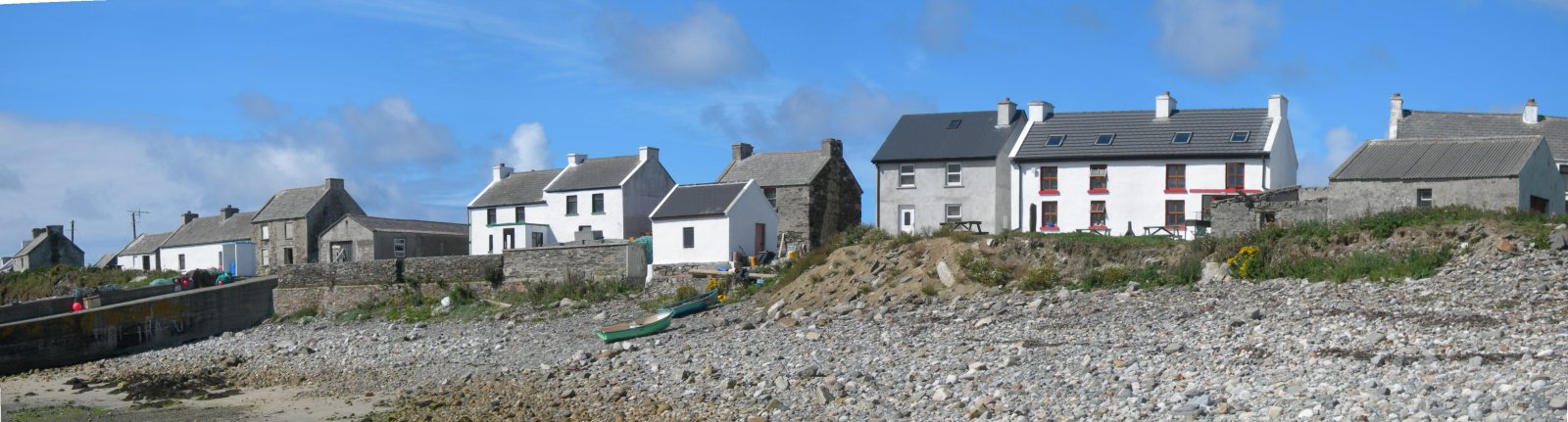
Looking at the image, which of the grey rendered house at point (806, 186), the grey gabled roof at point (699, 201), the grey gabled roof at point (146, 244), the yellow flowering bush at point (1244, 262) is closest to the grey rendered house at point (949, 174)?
the grey rendered house at point (806, 186)

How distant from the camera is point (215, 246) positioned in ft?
202

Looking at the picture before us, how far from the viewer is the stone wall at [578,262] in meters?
37.1

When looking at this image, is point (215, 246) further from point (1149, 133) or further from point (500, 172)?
point (1149, 133)

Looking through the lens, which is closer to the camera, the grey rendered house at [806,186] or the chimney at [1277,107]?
the chimney at [1277,107]

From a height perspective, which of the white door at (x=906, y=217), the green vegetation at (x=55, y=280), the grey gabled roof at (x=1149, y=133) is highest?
the grey gabled roof at (x=1149, y=133)

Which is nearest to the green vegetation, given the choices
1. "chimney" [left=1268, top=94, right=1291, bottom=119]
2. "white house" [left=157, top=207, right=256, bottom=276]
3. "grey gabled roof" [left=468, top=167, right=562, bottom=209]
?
"white house" [left=157, top=207, right=256, bottom=276]

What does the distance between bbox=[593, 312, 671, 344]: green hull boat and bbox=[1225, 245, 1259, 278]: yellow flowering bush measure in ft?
38.1

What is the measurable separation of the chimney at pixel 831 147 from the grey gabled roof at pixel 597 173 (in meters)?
7.38

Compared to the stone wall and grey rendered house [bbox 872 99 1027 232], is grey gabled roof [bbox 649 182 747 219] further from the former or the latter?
grey rendered house [bbox 872 99 1027 232]

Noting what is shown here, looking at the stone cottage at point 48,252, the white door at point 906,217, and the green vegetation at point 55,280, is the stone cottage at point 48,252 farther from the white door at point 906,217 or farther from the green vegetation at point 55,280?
the white door at point 906,217

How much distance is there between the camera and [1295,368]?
16.1m

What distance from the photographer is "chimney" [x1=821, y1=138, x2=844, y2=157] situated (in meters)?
Answer: 45.4

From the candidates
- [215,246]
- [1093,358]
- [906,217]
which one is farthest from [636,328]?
[215,246]

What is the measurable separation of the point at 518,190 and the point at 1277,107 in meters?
28.7
